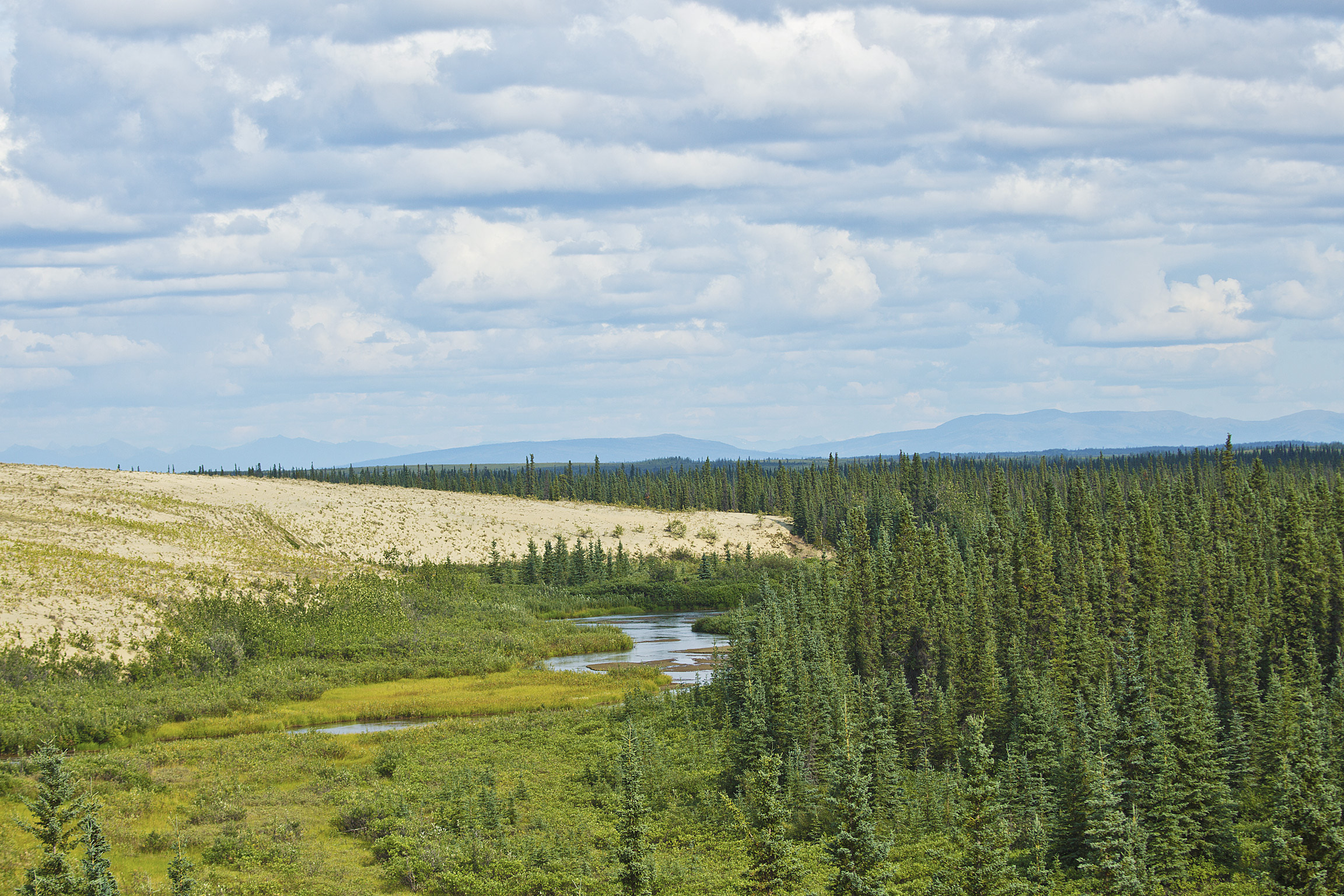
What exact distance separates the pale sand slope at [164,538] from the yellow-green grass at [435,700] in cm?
2085

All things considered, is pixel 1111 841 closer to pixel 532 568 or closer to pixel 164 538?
pixel 164 538

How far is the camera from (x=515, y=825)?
4953cm

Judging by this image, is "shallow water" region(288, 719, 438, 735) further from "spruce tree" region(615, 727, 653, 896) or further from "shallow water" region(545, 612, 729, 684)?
"spruce tree" region(615, 727, 653, 896)

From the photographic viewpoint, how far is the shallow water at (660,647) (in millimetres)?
98438

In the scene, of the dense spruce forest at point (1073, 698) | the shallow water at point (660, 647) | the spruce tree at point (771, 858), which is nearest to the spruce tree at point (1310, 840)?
the dense spruce forest at point (1073, 698)

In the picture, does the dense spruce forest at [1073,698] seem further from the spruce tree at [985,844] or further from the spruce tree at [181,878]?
the spruce tree at [181,878]

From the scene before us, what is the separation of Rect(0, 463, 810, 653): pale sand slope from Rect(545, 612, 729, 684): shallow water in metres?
36.4

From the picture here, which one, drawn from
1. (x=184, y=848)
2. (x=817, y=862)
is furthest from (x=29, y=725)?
(x=817, y=862)

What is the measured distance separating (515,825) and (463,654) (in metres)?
53.9

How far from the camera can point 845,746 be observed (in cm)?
5091

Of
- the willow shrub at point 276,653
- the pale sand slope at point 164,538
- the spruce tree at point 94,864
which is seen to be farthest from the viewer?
the pale sand slope at point 164,538

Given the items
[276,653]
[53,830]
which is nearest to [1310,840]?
[53,830]

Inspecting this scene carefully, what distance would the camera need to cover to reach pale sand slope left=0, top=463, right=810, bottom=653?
310 ft

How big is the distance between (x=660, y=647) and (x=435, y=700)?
3658cm
